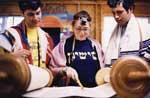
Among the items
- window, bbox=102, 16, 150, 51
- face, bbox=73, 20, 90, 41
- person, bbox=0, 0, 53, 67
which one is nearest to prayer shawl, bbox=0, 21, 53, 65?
person, bbox=0, 0, 53, 67

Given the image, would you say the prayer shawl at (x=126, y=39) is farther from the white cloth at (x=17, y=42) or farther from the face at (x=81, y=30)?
the white cloth at (x=17, y=42)

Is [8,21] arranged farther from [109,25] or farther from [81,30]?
[109,25]

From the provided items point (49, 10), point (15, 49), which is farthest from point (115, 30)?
point (15, 49)

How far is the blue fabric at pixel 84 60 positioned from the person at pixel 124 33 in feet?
0.18

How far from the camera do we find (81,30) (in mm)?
1392

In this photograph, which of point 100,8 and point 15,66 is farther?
point 100,8

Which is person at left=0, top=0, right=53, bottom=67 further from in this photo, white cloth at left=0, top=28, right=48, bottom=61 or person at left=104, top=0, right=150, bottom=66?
person at left=104, top=0, right=150, bottom=66

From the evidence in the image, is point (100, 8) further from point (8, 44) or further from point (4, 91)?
point (4, 91)

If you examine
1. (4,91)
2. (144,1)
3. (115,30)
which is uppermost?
(144,1)

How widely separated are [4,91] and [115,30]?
23.5 inches

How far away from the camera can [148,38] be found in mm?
1377

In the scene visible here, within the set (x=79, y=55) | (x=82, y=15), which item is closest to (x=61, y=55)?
(x=79, y=55)

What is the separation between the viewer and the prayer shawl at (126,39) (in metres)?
1.36

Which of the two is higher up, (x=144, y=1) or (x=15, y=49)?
(x=144, y=1)
